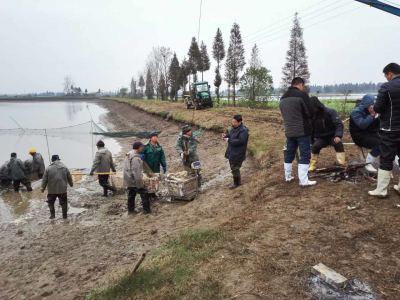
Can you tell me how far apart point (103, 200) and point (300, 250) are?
6.85m

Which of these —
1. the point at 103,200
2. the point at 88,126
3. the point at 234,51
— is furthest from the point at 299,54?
the point at 103,200

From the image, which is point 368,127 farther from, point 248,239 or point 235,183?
point 248,239

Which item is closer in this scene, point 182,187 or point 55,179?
point 182,187

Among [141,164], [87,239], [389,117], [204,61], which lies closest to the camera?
[389,117]

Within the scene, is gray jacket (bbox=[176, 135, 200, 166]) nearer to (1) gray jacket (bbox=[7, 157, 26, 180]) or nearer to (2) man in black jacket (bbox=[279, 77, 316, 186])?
(2) man in black jacket (bbox=[279, 77, 316, 186])

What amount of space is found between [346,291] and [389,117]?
2.70 metres

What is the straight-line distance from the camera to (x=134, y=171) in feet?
21.4

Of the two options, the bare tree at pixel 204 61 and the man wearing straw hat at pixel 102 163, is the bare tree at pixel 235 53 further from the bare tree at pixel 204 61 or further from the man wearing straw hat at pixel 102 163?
the man wearing straw hat at pixel 102 163

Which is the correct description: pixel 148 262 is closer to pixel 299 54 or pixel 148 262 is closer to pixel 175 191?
pixel 175 191

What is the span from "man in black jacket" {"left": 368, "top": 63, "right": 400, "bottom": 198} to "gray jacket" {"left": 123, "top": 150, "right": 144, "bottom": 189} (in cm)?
480

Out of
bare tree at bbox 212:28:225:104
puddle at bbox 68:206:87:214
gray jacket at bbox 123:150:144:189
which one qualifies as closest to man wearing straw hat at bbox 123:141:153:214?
gray jacket at bbox 123:150:144:189

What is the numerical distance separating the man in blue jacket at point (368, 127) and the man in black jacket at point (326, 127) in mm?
A: 417

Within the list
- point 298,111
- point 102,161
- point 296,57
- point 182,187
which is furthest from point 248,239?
point 296,57

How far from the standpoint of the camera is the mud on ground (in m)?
3.03
